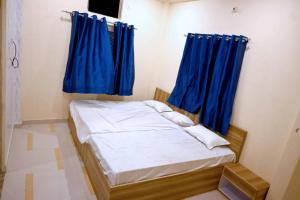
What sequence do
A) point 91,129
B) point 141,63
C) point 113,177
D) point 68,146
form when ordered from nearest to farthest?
point 113,177, point 91,129, point 68,146, point 141,63

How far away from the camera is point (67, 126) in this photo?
138 inches

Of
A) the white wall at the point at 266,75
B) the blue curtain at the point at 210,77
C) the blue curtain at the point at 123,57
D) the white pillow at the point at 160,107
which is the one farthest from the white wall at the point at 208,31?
the white pillow at the point at 160,107

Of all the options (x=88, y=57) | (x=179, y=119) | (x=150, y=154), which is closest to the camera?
(x=150, y=154)

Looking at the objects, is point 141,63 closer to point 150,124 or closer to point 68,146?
point 150,124

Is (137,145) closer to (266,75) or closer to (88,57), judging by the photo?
(266,75)

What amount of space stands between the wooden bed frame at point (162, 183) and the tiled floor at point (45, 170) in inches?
4.3

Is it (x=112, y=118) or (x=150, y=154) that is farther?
(x=112, y=118)

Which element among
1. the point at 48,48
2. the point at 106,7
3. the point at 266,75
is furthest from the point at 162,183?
the point at 106,7

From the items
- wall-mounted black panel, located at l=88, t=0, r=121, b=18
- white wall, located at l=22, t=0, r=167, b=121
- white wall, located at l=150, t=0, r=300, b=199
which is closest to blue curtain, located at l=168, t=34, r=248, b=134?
white wall, located at l=150, t=0, r=300, b=199

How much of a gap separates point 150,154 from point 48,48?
2349mm

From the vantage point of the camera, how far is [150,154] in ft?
6.92

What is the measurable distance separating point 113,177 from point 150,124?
1261 mm

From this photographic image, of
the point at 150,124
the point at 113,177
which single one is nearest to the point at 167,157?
the point at 113,177

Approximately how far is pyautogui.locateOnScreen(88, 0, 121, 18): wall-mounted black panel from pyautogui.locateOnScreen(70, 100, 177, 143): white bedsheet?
1532 mm
